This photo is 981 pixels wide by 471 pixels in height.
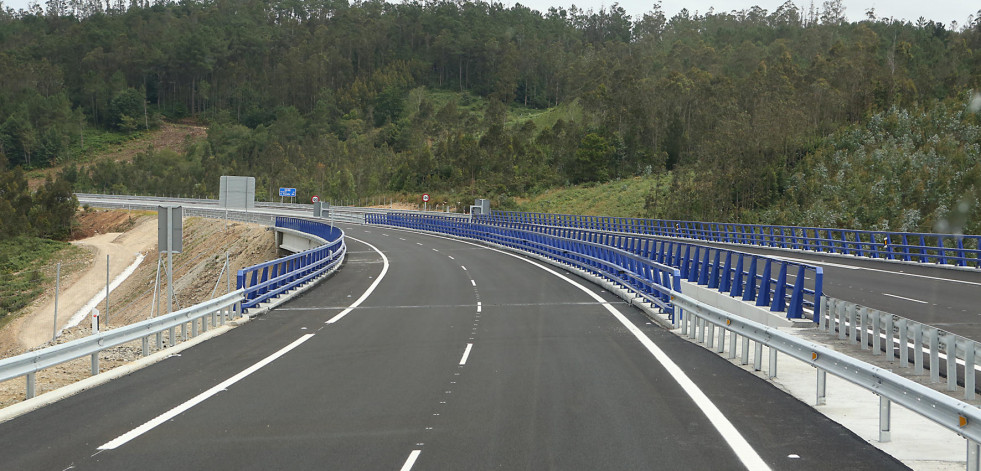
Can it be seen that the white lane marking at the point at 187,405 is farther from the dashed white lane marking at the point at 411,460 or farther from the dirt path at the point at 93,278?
the dirt path at the point at 93,278

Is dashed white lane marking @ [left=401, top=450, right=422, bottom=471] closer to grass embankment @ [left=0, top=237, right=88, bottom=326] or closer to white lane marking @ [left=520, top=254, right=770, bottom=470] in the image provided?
white lane marking @ [left=520, top=254, right=770, bottom=470]

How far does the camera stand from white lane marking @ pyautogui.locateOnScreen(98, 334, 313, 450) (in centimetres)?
893

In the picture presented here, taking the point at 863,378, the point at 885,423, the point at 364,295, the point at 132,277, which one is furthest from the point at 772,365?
the point at 132,277

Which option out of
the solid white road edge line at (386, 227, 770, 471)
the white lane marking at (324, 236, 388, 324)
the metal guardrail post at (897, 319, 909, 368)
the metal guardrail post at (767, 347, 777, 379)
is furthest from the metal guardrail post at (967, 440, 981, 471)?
the white lane marking at (324, 236, 388, 324)

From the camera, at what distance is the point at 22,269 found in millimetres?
58094

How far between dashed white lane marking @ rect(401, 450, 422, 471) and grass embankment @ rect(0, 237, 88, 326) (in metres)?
39.5

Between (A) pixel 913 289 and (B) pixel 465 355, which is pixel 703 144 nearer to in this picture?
(A) pixel 913 289

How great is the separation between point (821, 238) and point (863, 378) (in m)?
37.8

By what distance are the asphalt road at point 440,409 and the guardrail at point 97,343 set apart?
61cm

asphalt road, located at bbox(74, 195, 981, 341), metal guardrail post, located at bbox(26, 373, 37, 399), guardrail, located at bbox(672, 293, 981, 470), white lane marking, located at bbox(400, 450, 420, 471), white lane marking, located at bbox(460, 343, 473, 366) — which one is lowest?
white lane marking, located at bbox(460, 343, 473, 366)

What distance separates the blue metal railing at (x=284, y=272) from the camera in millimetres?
21047

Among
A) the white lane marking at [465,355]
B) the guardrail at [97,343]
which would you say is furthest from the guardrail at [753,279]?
the guardrail at [97,343]

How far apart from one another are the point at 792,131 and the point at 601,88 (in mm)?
56194

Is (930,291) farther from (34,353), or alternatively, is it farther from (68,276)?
(68,276)
